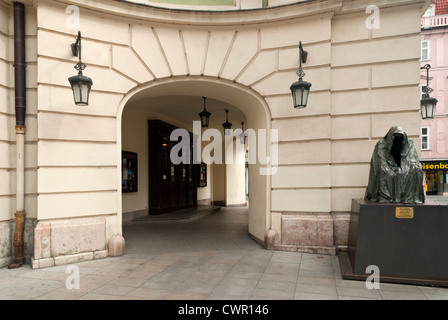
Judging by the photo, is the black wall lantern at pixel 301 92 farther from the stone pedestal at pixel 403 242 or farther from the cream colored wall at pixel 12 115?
the cream colored wall at pixel 12 115

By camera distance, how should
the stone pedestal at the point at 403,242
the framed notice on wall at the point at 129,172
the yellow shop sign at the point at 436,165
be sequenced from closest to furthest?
the stone pedestal at the point at 403,242
the framed notice on wall at the point at 129,172
the yellow shop sign at the point at 436,165

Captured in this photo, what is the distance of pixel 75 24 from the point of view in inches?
233

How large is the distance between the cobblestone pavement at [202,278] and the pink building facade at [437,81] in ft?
71.5

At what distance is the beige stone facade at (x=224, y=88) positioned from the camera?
5688 mm

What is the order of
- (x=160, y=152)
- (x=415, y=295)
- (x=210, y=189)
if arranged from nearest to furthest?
(x=415, y=295), (x=160, y=152), (x=210, y=189)

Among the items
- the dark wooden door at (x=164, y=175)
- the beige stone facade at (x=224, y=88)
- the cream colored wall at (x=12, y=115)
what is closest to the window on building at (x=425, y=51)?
the beige stone facade at (x=224, y=88)

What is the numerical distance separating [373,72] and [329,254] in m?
4.06

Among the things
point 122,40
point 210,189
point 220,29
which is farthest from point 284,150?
point 210,189

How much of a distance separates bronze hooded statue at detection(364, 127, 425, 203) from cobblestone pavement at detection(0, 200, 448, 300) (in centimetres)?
140

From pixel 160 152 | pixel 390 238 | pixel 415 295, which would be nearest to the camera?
pixel 415 295

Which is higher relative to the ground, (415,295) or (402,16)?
(402,16)

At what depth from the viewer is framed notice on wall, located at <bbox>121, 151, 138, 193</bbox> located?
9.64 meters

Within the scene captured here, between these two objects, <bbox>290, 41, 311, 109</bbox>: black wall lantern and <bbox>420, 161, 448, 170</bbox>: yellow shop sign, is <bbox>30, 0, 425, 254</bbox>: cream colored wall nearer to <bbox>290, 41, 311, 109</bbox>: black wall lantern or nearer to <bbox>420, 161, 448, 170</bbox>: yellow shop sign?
<bbox>290, 41, 311, 109</bbox>: black wall lantern

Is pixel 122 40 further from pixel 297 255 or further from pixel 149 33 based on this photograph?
pixel 297 255
